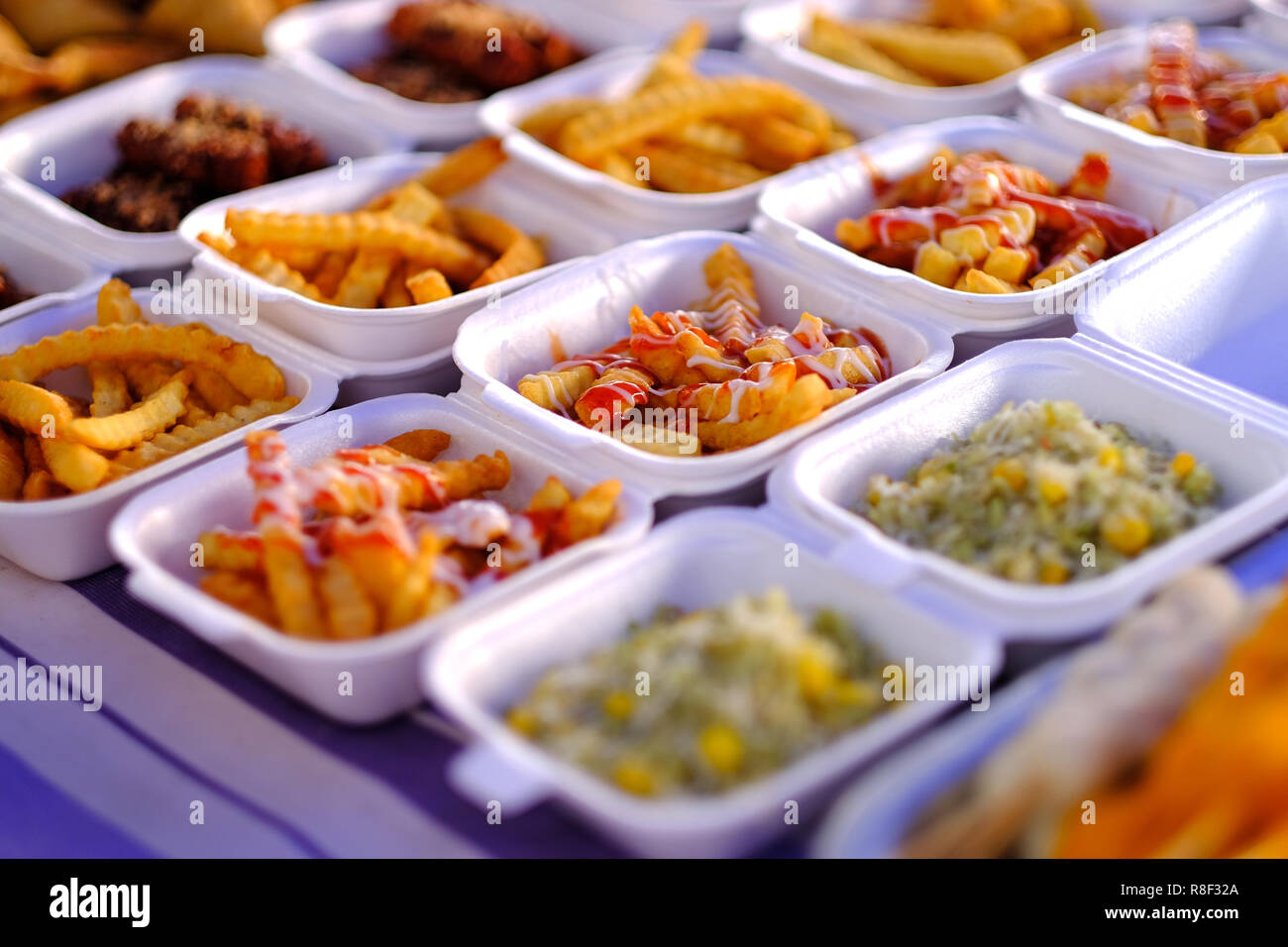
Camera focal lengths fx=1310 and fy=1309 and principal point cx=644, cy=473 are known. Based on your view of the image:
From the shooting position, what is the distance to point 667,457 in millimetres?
2041

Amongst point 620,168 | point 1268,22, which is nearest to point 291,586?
point 620,168

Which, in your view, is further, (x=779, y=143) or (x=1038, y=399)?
(x=779, y=143)

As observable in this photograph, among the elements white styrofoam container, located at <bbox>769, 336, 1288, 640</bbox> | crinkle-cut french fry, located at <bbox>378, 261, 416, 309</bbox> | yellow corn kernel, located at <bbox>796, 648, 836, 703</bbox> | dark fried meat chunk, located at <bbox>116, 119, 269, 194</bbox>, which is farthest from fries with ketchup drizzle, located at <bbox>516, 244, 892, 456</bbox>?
dark fried meat chunk, located at <bbox>116, 119, 269, 194</bbox>

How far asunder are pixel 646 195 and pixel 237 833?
1.62 meters

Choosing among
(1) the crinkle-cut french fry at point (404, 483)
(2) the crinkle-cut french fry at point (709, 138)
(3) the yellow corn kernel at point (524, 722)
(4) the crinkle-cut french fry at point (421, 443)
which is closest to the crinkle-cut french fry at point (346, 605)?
(1) the crinkle-cut french fry at point (404, 483)

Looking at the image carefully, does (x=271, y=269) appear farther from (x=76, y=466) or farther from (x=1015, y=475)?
(x=1015, y=475)

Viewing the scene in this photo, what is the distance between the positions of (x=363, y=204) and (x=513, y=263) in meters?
0.54

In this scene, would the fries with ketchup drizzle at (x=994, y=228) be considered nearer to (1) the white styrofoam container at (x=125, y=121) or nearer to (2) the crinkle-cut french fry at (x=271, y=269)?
(2) the crinkle-cut french fry at (x=271, y=269)

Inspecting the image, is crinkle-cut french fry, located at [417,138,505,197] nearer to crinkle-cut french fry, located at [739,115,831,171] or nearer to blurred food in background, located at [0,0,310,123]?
crinkle-cut french fry, located at [739,115,831,171]

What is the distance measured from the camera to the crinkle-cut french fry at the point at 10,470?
2186 millimetres

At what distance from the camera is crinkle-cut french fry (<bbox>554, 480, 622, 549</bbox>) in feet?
6.22
